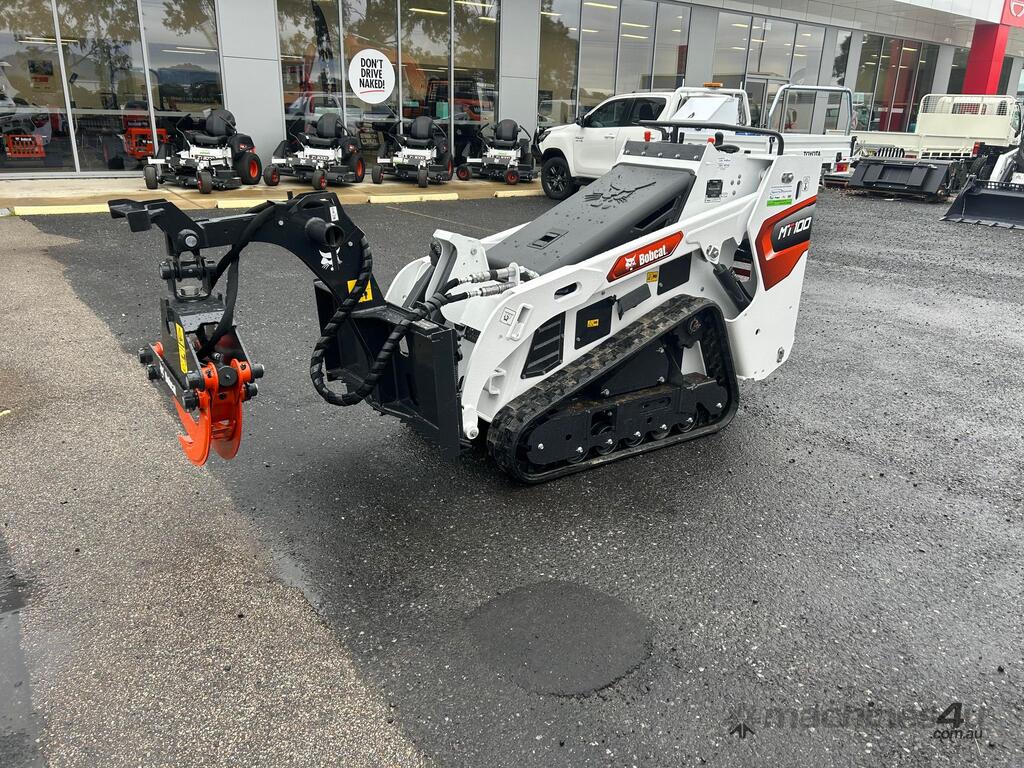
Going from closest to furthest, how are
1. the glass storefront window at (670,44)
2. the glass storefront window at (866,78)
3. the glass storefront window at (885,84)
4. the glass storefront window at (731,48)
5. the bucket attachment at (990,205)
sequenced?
the bucket attachment at (990,205)
the glass storefront window at (670,44)
the glass storefront window at (731,48)
the glass storefront window at (866,78)
the glass storefront window at (885,84)

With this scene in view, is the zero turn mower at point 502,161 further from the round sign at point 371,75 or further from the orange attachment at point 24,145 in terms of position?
the orange attachment at point 24,145

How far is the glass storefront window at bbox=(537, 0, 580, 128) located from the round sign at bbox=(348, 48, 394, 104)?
166 inches

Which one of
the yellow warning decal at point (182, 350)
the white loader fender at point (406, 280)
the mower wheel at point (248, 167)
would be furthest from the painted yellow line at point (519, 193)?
the yellow warning decal at point (182, 350)

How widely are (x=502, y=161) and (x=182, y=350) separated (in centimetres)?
1485

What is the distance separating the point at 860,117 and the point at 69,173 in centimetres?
2674

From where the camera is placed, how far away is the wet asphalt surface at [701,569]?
268 cm

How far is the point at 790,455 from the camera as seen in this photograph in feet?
15.7

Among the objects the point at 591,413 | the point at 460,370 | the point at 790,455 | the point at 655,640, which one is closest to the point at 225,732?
the point at 655,640

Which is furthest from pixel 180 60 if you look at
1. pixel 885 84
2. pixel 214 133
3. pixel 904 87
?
pixel 904 87

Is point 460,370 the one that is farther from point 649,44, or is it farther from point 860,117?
point 860,117

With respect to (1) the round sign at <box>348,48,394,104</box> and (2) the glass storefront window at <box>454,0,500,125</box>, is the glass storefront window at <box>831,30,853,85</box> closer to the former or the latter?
(2) the glass storefront window at <box>454,0,500,125</box>

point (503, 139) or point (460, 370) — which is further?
point (503, 139)

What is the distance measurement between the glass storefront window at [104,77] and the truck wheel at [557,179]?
7.78 m

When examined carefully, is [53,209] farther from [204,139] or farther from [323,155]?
[323,155]
